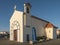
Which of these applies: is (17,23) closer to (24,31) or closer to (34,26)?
(24,31)

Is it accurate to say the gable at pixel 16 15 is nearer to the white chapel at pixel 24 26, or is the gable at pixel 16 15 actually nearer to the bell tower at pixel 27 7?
the white chapel at pixel 24 26

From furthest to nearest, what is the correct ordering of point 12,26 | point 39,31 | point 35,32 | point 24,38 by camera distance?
point 39,31 < point 35,32 < point 12,26 < point 24,38

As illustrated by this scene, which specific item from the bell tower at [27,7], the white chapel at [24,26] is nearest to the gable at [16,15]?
the white chapel at [24,26]

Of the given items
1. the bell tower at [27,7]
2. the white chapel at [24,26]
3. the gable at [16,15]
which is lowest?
the white chapel at [24,26]

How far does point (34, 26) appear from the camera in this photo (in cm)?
3428

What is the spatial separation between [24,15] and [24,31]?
10.9 ft

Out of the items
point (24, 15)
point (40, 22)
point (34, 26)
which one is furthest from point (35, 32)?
point (24, 15)

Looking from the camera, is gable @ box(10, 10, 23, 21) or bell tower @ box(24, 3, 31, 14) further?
bell tower @ box(24, 3, 31, 14)

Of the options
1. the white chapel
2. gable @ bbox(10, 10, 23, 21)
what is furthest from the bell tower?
gable @ bbox(10, 10, 23, 21)

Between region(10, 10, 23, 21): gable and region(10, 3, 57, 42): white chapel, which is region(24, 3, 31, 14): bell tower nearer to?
region(10, 3, 57, 42): white chapel

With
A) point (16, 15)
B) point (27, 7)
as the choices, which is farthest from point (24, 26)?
point (27, 7)

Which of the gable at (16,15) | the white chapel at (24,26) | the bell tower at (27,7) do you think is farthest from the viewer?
the bell tower at (27,7)

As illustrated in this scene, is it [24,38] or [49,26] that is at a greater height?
[49,26]

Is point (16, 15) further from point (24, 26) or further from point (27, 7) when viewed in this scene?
point (24, 26)
